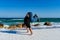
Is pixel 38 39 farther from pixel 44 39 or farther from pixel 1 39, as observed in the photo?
pixel 1 39

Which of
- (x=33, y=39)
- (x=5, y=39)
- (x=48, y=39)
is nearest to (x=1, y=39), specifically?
(x=5, y=39)

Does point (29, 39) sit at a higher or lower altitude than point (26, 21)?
lower

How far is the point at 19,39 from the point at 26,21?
2085 millimetres

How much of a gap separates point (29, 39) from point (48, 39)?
1.00 meters

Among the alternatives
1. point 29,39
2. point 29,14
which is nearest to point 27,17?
point 29,14

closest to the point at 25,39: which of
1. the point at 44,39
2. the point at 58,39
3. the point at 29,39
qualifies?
the point at 29,39

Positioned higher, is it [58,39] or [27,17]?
[27,17]

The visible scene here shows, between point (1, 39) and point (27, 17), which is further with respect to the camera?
point (27, 17)

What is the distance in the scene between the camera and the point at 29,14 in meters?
11.8

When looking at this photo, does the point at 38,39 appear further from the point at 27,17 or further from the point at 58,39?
the point at 27,17

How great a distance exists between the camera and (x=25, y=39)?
9930mm

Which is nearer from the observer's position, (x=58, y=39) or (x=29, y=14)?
(x=58, y=39)

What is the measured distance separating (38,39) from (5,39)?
1.73m

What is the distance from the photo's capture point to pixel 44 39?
32.4 feet
